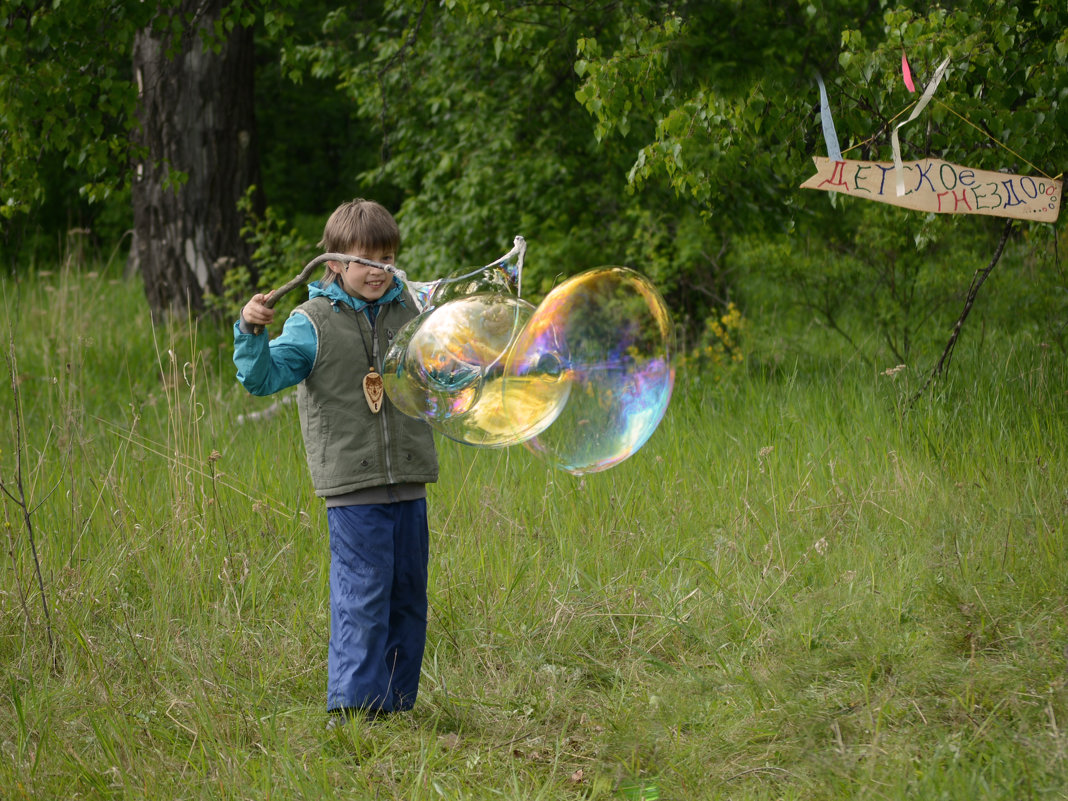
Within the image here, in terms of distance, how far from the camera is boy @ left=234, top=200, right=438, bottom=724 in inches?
121

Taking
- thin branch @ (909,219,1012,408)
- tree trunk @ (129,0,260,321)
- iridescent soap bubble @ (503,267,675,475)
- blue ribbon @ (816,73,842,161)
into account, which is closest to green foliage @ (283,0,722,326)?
tree trunk @ (129,0,260,321)

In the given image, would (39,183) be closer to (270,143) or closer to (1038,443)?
(1038,443)

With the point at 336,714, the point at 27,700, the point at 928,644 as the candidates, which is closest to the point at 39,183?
the point at 27,700

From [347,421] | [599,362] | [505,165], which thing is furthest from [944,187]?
[505,165]

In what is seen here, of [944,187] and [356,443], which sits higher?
[944,187]

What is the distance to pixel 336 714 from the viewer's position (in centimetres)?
315

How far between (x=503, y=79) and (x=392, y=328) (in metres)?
5.15

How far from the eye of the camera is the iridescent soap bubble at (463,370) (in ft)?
9.54

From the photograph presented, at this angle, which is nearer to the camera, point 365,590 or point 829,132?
point 365,590

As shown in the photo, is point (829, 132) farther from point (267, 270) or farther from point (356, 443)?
point (267, 270)

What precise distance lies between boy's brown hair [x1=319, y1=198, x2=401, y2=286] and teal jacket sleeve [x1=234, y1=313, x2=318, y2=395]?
0.25 metres

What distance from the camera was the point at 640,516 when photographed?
14.9 ft

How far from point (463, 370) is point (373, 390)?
1.09 ft

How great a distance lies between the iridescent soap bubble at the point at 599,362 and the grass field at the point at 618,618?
0.77 m
